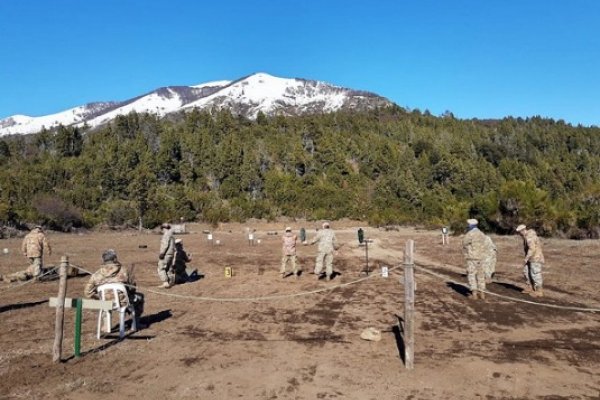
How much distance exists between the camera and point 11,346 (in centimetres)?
773

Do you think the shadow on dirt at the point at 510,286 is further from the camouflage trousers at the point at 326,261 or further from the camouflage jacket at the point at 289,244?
the camouflage jacket at the point at 289,244

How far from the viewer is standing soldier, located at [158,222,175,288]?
43.0 feet

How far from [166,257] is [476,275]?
788cm

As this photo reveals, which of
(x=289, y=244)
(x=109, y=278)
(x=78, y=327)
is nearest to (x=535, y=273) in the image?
(x=289, y=244)

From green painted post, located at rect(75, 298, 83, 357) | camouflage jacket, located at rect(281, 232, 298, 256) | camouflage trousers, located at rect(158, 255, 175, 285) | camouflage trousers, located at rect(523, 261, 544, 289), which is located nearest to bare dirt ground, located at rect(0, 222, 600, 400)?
green painted post, located at rect(75, 298, 83, 357)

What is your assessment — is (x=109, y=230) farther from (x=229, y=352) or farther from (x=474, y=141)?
(x=474, y=141)

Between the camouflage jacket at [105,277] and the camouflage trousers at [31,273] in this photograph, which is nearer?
the camouflage jacket at [105,277]

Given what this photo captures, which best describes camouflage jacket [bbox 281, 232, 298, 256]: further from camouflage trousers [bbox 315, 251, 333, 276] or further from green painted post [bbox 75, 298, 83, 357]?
green painted post [bbox 75, 298, 83, 357]

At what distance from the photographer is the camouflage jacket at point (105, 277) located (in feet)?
26.0

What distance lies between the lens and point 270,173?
233 ft

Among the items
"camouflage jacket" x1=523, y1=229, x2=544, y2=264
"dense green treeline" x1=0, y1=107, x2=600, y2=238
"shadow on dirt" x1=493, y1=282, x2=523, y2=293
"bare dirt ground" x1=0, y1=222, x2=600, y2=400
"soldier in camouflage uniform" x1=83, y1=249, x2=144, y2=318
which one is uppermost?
"dense green treeline" x1=0, y1=107, x2=600, y2=238

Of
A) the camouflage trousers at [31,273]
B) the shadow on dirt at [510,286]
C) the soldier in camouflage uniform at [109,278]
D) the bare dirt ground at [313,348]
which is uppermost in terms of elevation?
the soldier in camouflage uniform at [109,278]

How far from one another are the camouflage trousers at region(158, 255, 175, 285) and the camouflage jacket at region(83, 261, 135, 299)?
5.08 m

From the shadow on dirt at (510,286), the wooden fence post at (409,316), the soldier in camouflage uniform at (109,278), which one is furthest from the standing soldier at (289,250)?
the wooden fence post at (409,316)
